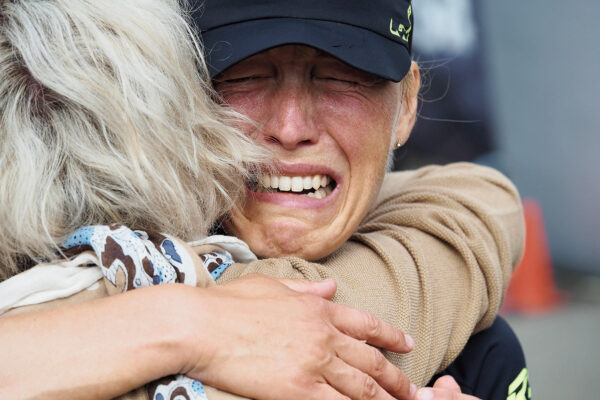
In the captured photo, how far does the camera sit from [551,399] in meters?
4.25

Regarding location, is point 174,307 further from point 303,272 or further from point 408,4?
point 408,4

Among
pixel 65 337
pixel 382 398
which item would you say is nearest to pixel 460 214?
pixel 382 398

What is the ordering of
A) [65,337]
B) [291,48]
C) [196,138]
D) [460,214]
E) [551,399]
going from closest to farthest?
[65,337] < [196,138] < [291,48] < [460,214] < [551,399]

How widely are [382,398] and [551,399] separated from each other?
3281mm

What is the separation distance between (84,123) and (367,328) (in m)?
0.68

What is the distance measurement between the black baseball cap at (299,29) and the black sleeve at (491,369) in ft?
2.70

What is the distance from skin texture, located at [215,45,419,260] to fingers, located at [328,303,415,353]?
0.36 metres

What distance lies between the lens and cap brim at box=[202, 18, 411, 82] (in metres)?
1.55

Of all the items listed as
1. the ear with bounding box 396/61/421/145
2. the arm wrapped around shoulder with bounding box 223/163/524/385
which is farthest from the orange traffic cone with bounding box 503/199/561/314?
the ear with bounding box 396/61/421/145

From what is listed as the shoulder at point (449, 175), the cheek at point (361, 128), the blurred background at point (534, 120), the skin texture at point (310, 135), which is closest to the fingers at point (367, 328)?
the skin texture at point (310, 135)

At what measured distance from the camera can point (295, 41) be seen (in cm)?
153

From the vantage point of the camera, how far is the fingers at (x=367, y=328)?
1390 millimetres

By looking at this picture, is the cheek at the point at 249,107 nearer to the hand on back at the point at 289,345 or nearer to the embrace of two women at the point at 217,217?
the embrace of two women at the point at 217,217

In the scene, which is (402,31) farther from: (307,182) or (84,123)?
(84,123)
